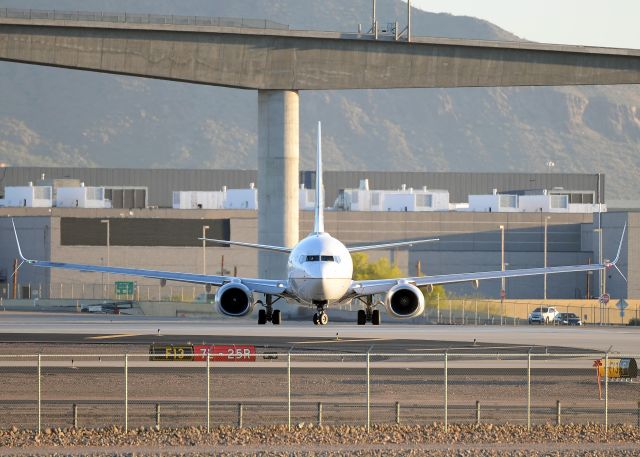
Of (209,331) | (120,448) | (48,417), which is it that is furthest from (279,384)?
(209,331)

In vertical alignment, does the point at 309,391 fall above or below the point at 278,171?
below

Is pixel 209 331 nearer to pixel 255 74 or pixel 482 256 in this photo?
pixel 255 74

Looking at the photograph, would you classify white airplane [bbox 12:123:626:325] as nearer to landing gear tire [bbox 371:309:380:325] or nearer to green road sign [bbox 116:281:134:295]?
landing gear tire [bbox 371:309:380:325]

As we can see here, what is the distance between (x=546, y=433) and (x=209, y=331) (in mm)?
38981

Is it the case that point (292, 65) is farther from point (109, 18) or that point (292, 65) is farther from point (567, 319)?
point (567, 319)

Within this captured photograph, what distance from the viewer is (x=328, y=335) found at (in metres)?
68.5

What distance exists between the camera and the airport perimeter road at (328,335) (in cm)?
6231

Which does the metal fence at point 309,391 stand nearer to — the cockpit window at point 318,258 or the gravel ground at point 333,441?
the gravel ground at point 333,441

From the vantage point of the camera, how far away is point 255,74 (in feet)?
290

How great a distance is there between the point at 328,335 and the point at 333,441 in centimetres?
3416

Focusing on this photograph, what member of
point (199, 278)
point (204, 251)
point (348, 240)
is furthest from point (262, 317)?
point (348, 240)

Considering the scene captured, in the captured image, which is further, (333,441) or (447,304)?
(447,304)

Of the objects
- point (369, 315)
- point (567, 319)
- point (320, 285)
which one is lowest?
point (567, 319)

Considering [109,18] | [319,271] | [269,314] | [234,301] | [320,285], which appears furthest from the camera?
[109,18]
